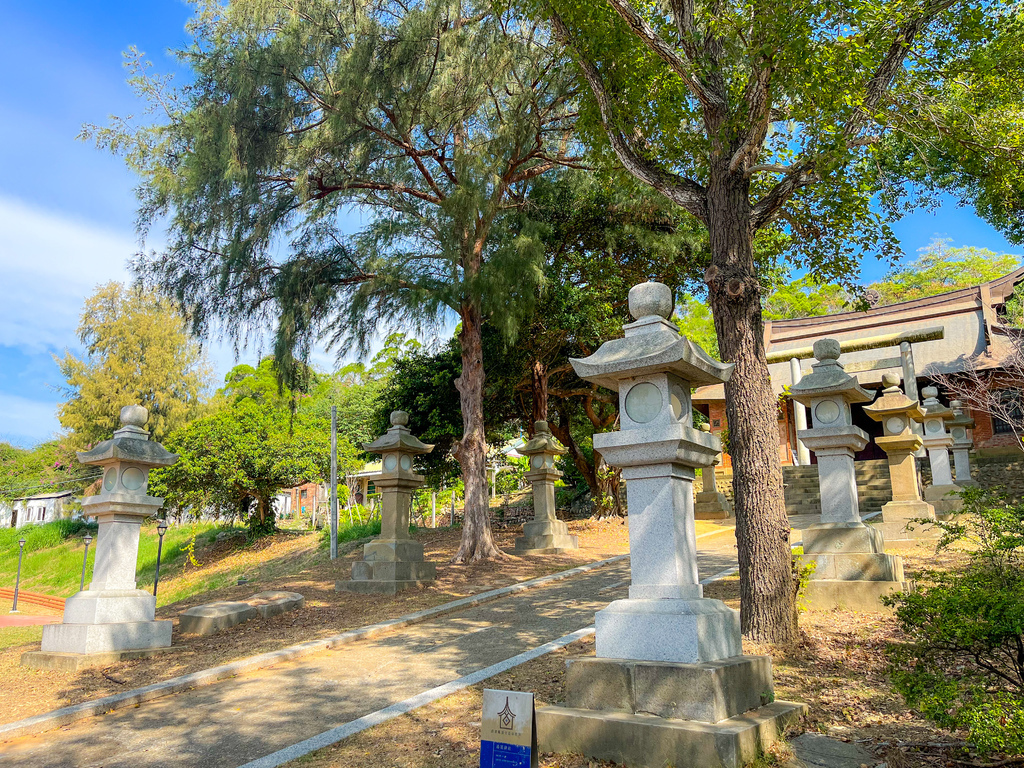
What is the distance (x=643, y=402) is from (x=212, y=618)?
22.9 ft

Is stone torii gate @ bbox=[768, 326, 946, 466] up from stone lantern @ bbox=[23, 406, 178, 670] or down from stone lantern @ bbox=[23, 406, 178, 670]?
up

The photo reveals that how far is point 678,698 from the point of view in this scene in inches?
154

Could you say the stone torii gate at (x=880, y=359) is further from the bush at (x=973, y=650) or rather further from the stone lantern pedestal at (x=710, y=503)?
the bush at (x=973, y=650)

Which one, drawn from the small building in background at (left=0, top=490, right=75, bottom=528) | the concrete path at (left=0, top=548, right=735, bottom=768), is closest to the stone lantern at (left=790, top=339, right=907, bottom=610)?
the concrete path at (left=0, top=548, right=735, bottom=768)

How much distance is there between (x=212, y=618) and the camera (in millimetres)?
8891

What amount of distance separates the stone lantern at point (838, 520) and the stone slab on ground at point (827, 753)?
12.2ft

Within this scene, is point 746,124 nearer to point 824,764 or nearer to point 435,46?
point 824,764

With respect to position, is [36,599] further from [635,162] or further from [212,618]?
[635,162]

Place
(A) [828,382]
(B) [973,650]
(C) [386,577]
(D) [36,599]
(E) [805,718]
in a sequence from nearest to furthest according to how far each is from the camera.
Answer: (B) [973,650], (E) [805,718], (A) [828,382], (C) [386,577], (D) [36,599]

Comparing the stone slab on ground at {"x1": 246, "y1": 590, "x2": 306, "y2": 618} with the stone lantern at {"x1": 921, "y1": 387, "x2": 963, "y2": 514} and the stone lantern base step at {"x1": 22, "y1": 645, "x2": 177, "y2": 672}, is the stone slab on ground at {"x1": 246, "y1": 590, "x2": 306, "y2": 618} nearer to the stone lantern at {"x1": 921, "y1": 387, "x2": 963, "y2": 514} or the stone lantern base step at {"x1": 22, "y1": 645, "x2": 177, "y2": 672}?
the stone lantern base step at {"x1": 22, "y1": 645, "x2": 177, "y2": 672}

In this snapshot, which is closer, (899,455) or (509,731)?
(509,731)

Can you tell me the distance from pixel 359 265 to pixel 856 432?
9.71 metres

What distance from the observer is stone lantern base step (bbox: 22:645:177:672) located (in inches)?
287

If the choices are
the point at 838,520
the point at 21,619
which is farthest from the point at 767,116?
the point at 21,619
